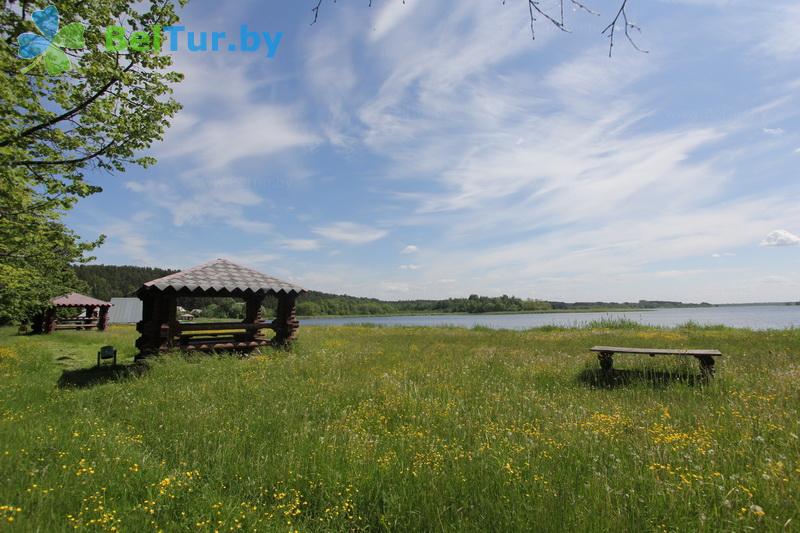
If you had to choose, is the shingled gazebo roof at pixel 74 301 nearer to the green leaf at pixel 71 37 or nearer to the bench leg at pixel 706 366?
the green leaf at pixel 71 37

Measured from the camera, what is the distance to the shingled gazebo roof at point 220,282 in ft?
42.5

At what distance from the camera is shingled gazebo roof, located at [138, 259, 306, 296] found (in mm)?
12953

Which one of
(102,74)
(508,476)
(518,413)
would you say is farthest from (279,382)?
(102,74)

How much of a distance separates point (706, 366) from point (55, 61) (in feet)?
48.8

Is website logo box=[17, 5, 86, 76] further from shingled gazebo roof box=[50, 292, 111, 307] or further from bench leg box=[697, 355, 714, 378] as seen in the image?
shingled gazebo roof box=[50, 292, 111, 307]

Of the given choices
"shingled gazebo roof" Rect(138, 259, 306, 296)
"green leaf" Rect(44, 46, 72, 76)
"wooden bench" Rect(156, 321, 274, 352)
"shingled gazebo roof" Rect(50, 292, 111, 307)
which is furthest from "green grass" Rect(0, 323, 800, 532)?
"shingled gazebo roof" Rect(50, 292, 111, 307)

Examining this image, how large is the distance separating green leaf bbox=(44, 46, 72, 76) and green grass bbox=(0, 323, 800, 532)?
604 centimetres

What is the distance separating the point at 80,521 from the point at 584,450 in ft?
16.7

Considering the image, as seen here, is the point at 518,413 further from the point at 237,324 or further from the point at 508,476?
the point at 237,324

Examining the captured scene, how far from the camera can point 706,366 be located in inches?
351

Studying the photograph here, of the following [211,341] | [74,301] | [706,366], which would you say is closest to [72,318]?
[74,301]

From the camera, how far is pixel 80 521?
10.2ft

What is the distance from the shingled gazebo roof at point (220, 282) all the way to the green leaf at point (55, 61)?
7.10 m

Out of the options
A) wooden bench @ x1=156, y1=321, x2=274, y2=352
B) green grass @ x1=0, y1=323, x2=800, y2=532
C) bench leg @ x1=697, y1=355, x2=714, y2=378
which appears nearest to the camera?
green grass @ x1=0, y1=323, x2=800, y2=532
